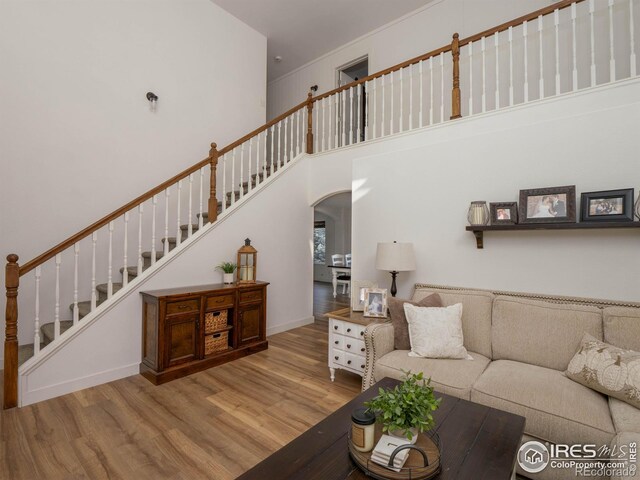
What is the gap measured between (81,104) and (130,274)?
224 centimetres

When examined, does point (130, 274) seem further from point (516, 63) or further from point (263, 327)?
point (516, 63)

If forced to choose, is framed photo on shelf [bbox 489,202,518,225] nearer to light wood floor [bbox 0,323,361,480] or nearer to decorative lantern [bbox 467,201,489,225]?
decorative lantern [bbox 467,201,489,225]

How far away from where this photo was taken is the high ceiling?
542 centimetres

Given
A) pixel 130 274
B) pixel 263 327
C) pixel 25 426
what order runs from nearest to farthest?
1. pixel 25 426
2. pixel 130 274
3. pixel 263 327

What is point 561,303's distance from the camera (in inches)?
103

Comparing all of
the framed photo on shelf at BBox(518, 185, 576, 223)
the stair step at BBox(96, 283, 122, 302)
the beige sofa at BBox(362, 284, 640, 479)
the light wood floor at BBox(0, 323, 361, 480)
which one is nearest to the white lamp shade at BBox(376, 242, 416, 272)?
the beige sofa at BBox(362, 284, 640, 479)

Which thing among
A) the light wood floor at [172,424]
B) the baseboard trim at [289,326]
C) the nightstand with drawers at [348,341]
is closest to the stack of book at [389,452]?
the light wood floor at [172,424]

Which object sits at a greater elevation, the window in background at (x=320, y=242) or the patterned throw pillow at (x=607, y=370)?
the window in background at (x=320, y=242)

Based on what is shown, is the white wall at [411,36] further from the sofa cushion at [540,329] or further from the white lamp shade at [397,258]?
the sofa cushion at [540,329]

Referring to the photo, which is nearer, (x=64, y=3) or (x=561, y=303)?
(x=561, y=303)

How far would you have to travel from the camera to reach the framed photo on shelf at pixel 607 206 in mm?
2465

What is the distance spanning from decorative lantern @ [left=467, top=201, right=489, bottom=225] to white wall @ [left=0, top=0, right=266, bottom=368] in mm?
4197

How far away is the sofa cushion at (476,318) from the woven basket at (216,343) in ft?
8.20

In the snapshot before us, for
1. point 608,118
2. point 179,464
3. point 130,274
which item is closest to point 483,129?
point 608,118
